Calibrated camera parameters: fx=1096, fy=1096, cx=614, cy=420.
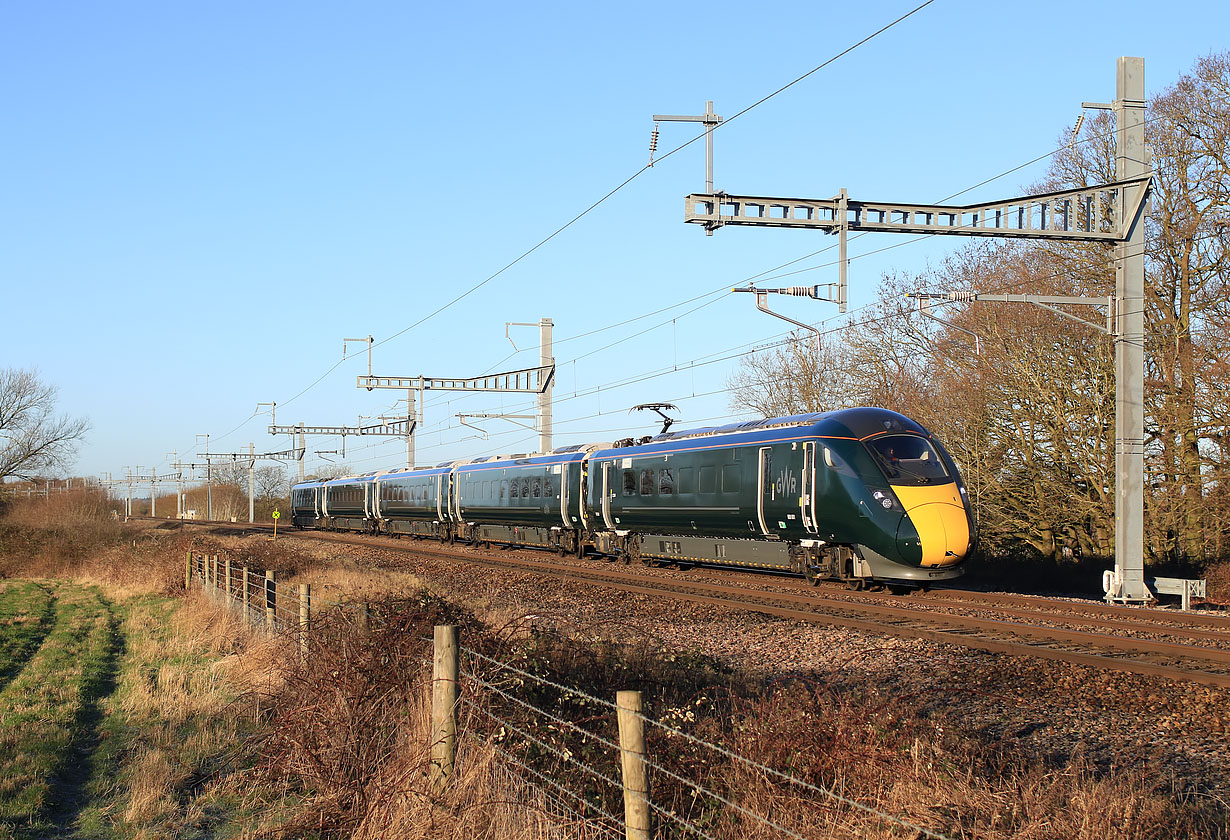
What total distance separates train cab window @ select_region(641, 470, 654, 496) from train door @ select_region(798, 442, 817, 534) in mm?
6280

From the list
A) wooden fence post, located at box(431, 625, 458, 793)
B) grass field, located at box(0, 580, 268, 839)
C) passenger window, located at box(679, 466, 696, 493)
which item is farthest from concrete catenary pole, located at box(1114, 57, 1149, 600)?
wooden fence post, located at box(431, 625, 458, 793)

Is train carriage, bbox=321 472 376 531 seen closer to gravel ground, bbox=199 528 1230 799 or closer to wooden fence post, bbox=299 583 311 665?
gravel ground, bbox=199 528 1230 799

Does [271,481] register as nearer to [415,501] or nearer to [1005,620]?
[415,501]

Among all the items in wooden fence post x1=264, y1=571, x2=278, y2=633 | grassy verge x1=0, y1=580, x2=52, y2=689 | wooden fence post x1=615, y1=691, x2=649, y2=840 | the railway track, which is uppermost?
wooden fence post x1=615, y1=691, x2=649, y2=840

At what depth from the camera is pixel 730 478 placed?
21484mm

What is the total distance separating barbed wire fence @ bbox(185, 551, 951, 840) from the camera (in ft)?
15.7

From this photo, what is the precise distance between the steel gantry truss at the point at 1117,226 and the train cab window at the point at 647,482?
22.3 feet

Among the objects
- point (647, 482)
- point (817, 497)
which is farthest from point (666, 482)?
point (817, 497)

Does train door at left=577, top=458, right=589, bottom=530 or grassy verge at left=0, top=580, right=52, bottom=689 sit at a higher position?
train door at left=577, top=458, right=589, bottom=530

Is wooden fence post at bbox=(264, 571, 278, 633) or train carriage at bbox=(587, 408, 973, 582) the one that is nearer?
wooden fence post at bbox=(264, 571, 278, 633)

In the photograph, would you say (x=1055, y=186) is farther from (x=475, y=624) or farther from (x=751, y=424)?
(x=475, y=624)

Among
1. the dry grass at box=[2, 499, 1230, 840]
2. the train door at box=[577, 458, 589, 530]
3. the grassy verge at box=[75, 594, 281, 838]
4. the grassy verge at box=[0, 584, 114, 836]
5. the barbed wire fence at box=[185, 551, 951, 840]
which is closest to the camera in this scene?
the barbed wire fence at box=[185, 551, 951, 840]

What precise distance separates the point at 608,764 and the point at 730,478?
1511 cm

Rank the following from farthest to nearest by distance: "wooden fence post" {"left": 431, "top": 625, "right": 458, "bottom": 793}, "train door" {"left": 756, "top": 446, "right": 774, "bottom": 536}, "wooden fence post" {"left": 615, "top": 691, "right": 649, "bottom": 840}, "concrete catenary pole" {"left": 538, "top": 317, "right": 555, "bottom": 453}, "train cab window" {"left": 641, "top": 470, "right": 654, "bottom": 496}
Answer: "concrete catenary pole" {"left": 538, "top": 317, "right": 555, "bottom": 453}
"train cab window" {"left": 641, "top": 470, "right": 654, "bottom": 496}
"train door" {"left": 756, "top": 446, "right": 774, "bottom": 536}
"wooden fence post" {"left": 431, "top": 625, "right": 458, "bottom": 793}
"wooden fence post" {"left": 615, "top": 691, "right": 649, "bottom": 840}
